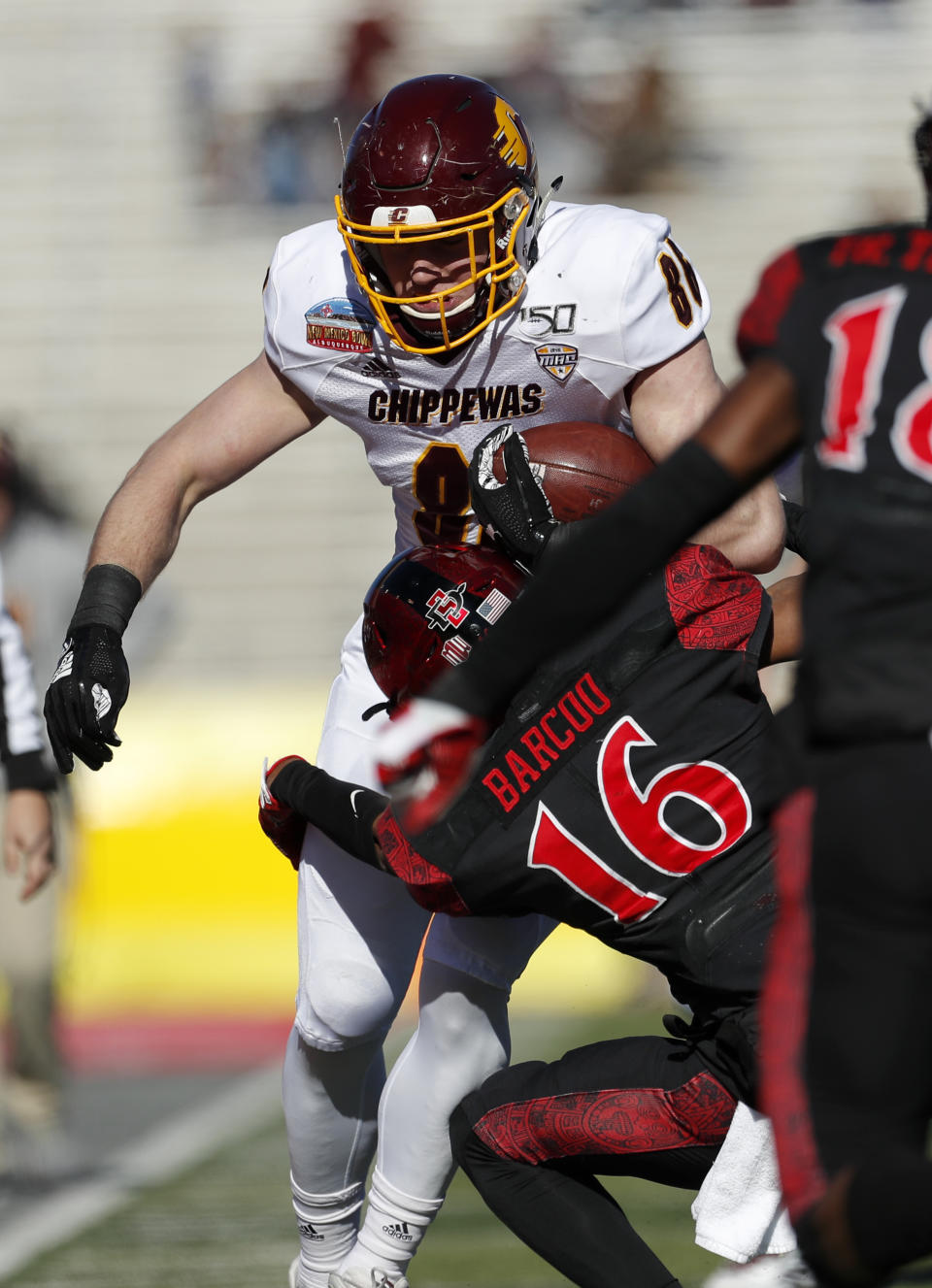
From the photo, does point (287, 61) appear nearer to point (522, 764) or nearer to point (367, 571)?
point (367, 571)

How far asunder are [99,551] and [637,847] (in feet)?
3.74

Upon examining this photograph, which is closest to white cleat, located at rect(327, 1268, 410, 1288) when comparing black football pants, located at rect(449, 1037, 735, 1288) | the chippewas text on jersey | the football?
black football pants, located at rect(449, 1037, 735, 1288)

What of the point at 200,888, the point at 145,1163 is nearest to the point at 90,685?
the point at 145,1163

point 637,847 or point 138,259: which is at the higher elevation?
point 637,847

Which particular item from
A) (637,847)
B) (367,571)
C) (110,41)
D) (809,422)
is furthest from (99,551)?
(110,41)

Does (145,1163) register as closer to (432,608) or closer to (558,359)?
(432,608)

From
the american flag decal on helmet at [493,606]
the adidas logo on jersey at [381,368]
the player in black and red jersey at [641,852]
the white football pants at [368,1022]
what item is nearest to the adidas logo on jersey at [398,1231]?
the white football pants at [368,1022]

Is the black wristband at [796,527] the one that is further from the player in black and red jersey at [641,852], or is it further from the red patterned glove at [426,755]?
the red patterned glove at [426,755]

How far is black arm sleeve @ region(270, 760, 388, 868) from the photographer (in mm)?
2678

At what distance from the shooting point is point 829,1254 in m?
1.74

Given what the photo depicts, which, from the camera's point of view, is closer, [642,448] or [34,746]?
[642,448]

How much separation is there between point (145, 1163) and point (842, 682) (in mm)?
3716

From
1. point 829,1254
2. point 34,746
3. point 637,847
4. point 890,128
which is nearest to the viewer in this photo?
point 829,1254

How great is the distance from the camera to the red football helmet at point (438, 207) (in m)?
2.85
